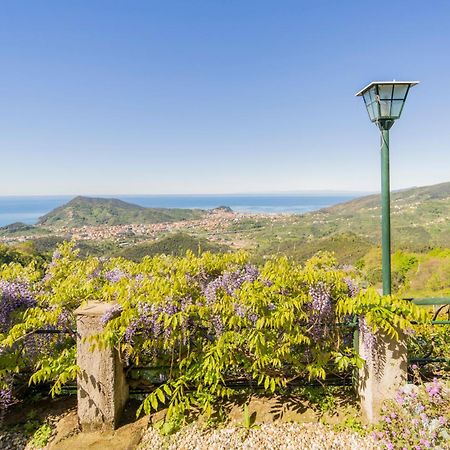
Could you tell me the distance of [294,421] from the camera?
9.50 feet

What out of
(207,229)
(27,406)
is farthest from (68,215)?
(27,406)

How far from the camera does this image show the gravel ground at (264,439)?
266 centimetres

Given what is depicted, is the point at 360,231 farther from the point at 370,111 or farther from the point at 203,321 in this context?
the point at 203,321

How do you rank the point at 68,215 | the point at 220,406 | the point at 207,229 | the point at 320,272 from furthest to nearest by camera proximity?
the point at 68,215
the point at 207,229
the point at 220,406
the point at 320,272

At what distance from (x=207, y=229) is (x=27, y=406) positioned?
5448 centimetres

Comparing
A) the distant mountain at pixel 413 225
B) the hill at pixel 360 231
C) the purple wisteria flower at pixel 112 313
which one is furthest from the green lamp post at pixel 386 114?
the distant mountain at pixel 413 225

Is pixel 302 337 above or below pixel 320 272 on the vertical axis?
below

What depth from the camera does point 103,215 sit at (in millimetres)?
120188

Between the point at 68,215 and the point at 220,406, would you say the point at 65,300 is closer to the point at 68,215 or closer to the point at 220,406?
the point at 220,406

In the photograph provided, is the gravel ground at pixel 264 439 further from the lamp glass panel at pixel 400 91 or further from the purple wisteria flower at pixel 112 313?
the lamp glass panel at pixel 400 91

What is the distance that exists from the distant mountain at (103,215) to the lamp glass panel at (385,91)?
104947mm

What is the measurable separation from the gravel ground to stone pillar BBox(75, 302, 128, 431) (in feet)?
1.35

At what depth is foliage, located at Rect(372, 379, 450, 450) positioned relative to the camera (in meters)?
2.28

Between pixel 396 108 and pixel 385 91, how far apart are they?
0.62ft
